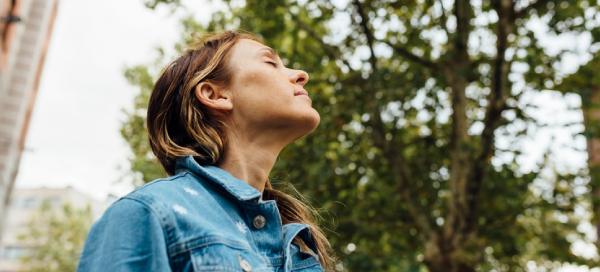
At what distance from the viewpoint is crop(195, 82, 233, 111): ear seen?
188 cm

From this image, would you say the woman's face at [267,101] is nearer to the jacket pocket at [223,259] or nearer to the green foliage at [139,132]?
the jacket pocket at [223,259]

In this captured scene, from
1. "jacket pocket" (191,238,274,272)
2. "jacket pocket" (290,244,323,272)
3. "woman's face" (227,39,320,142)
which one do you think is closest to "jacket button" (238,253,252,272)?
"jacket pocket" (191,238,274,272)

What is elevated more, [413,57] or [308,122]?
[413,57]

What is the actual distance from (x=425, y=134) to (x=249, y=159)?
24.5 feet

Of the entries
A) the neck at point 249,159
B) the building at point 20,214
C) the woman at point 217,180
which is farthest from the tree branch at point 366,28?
the building at point 20,214

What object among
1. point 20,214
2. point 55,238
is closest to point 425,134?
point 55,238

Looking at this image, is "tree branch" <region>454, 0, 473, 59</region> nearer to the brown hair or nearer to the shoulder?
the brown hair

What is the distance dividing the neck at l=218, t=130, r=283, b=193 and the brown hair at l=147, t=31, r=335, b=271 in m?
0.03

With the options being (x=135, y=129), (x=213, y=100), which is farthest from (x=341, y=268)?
(x=135, y=129)

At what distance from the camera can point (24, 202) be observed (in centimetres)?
6794

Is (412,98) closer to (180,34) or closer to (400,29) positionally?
(400,29)

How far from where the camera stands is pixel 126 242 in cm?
114

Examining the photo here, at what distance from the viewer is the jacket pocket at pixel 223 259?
1.21 metres

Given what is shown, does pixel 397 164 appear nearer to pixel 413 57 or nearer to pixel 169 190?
pixel 413 57
